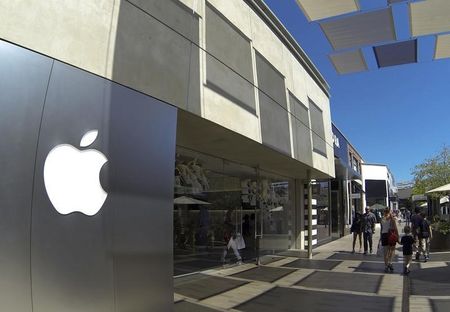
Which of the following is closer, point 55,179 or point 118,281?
point 55,179

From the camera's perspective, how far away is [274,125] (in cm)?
1273

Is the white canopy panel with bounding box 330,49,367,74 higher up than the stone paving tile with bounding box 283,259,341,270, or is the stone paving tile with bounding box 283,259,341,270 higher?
the white canopy panel with bounding box 330,49,367,74

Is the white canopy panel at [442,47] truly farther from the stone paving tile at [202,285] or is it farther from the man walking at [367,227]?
the stone paving tile at [202,285]

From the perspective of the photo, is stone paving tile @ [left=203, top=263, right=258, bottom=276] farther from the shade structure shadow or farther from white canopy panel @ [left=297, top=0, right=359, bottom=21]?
white canopy panel @ [left=297, top=0, right=359, bottom=21]

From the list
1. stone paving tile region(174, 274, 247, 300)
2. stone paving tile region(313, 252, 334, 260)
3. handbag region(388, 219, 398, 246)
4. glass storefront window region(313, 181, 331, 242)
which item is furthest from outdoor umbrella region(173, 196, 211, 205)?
glass storefront window region(313, 181, 331, 242)

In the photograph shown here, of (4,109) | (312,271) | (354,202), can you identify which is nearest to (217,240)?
(312,271)

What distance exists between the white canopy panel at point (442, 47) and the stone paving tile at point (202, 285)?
8.34m

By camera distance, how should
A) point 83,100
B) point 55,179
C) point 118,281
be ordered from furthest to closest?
1. point 118,281
2. point 83,100
3. point 55,179

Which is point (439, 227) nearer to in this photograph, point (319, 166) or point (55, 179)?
point (319, 166)

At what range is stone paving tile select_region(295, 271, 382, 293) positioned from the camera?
1096 cm

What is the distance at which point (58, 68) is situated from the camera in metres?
5.41

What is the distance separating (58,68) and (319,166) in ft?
46.1

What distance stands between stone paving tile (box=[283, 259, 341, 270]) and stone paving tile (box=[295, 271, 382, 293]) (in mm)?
1226

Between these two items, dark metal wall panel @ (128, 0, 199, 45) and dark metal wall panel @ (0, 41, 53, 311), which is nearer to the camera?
dark metal wall panel @ (0, 41, 53, 311)
